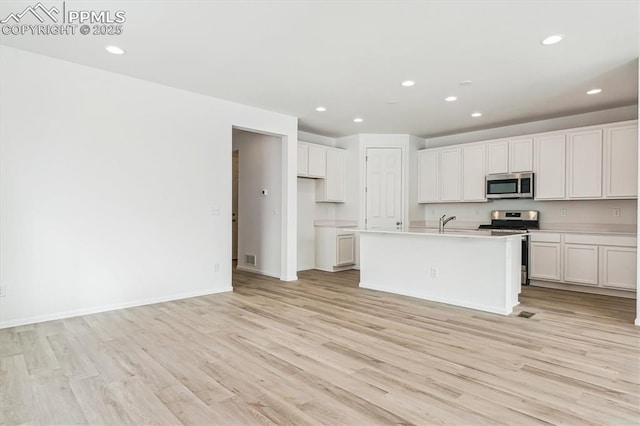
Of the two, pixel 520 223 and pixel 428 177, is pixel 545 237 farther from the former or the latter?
pixel 428 177

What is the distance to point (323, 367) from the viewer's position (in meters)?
2.54

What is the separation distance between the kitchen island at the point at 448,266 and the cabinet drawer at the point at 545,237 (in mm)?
1115

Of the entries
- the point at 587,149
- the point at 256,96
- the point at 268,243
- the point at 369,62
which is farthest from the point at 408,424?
the point at 587,149

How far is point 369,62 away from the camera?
144 inches

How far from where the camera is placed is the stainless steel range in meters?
5.56

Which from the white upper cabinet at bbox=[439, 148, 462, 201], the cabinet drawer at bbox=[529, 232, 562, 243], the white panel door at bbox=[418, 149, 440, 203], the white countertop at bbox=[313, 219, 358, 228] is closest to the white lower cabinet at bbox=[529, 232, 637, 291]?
the cabinet drawer at bbox=[529, 232, 562, 243]

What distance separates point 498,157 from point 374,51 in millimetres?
3726

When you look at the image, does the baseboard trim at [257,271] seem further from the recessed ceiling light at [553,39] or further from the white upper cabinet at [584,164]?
the white upper cabinet at [584,164]

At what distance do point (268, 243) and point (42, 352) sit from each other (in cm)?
367

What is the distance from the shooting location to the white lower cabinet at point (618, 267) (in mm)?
4645

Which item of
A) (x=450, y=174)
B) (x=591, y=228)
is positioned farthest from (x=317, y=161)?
(x=591, y=228)

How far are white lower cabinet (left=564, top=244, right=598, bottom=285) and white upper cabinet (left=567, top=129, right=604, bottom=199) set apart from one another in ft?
2.61

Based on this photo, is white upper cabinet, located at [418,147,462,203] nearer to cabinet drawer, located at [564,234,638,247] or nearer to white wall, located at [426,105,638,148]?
white wall, located at [426,105,638,148]

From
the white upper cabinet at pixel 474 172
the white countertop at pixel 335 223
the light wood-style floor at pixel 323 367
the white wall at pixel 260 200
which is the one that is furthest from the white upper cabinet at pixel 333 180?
the light wood-style floor at pixel 323 367
